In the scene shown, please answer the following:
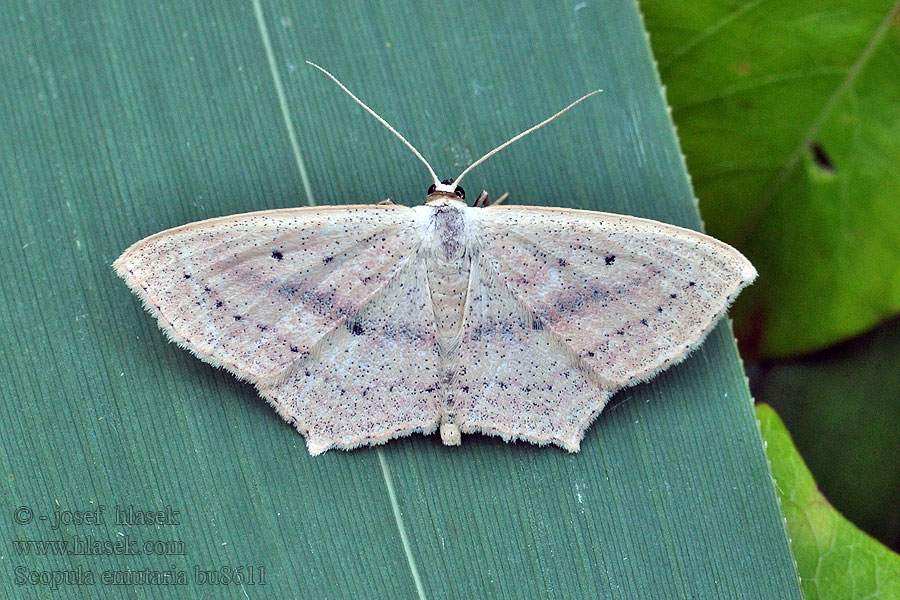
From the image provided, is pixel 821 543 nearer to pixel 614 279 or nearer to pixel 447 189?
pixel 614 279

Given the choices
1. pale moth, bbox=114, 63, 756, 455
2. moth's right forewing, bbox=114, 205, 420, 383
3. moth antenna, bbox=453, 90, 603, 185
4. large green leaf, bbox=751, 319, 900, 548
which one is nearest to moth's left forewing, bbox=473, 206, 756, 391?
pale moth, bbox=114, 63, 756, 455

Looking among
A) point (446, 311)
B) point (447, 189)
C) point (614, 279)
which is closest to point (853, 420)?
point (614, 279)

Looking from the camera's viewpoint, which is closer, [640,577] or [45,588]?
[45,588]

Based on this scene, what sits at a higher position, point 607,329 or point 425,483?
point 607,329

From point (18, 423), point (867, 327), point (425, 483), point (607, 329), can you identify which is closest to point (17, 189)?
point (18, 423)

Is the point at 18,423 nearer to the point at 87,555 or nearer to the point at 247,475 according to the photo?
the point at 87,555

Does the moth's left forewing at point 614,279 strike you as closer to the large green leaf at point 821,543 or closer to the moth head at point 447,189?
the moth head at point 447,189
